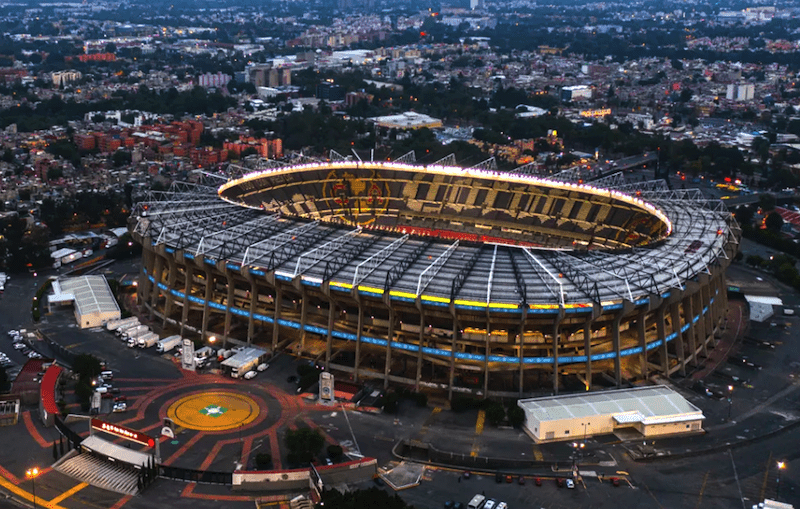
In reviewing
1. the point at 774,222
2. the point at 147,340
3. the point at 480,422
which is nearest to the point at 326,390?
the point at 480,422

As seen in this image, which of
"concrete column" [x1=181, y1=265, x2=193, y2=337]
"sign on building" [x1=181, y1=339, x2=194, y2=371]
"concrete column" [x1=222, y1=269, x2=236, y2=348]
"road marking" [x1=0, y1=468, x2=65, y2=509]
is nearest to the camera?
"road marking" [x1=0, y1=468, x2=65, y2=509]

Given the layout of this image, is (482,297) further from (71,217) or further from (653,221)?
(71,217)

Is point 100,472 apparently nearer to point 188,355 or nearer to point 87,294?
point 188,355

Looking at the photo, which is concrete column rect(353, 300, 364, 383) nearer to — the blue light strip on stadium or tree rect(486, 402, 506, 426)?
the blue light strip on stadium

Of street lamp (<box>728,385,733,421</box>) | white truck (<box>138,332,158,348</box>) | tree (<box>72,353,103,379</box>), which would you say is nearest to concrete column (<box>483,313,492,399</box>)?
street lamp (<box>728,385,733,421</box>)

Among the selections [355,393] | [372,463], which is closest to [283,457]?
[372,463]

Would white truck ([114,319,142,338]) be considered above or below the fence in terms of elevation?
below
